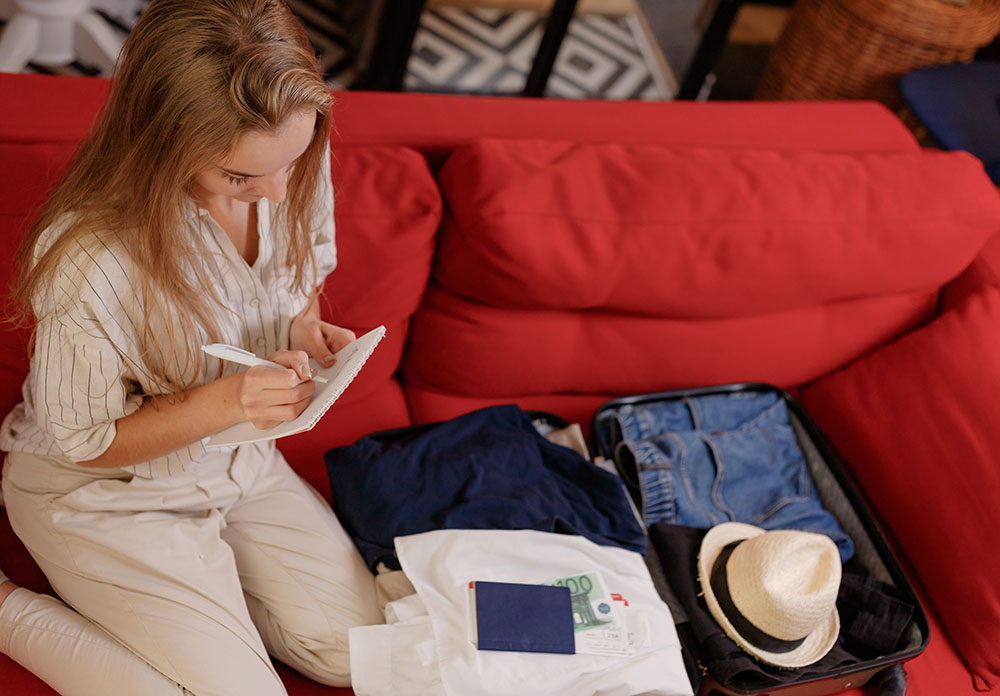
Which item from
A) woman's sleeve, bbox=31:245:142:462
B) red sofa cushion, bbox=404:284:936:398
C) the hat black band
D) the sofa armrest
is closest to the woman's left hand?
woman's sleeve, bbox=31:245:142:462

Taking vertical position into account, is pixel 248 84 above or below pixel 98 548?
above

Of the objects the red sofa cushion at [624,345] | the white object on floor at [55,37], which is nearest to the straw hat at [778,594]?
the red sofa cushion at [624,345]

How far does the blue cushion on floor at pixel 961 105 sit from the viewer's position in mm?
2340

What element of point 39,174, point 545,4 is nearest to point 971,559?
point 39,174

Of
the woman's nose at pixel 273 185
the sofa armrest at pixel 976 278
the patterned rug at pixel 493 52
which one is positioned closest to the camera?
the woman's nose at pixel 273 185

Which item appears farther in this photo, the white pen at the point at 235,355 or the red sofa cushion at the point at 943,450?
the red sofa cushion at the point at 943,450

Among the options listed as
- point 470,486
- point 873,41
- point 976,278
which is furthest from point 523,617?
point 873,41

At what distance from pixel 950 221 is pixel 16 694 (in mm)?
1805

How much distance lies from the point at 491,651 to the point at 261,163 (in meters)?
0.76

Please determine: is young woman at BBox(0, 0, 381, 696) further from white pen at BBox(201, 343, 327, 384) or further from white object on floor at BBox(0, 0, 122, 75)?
white object on floor at BBox(0, 0, 122, 75)

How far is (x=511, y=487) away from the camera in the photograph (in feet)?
4.77

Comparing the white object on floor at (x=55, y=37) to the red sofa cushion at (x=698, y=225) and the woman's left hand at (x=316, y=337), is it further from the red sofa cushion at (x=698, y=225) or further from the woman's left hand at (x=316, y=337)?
the woman's left hand at (x=316, y=337)

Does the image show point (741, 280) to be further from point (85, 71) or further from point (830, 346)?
point (85, 71)

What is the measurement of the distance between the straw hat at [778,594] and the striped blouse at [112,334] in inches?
32.5
